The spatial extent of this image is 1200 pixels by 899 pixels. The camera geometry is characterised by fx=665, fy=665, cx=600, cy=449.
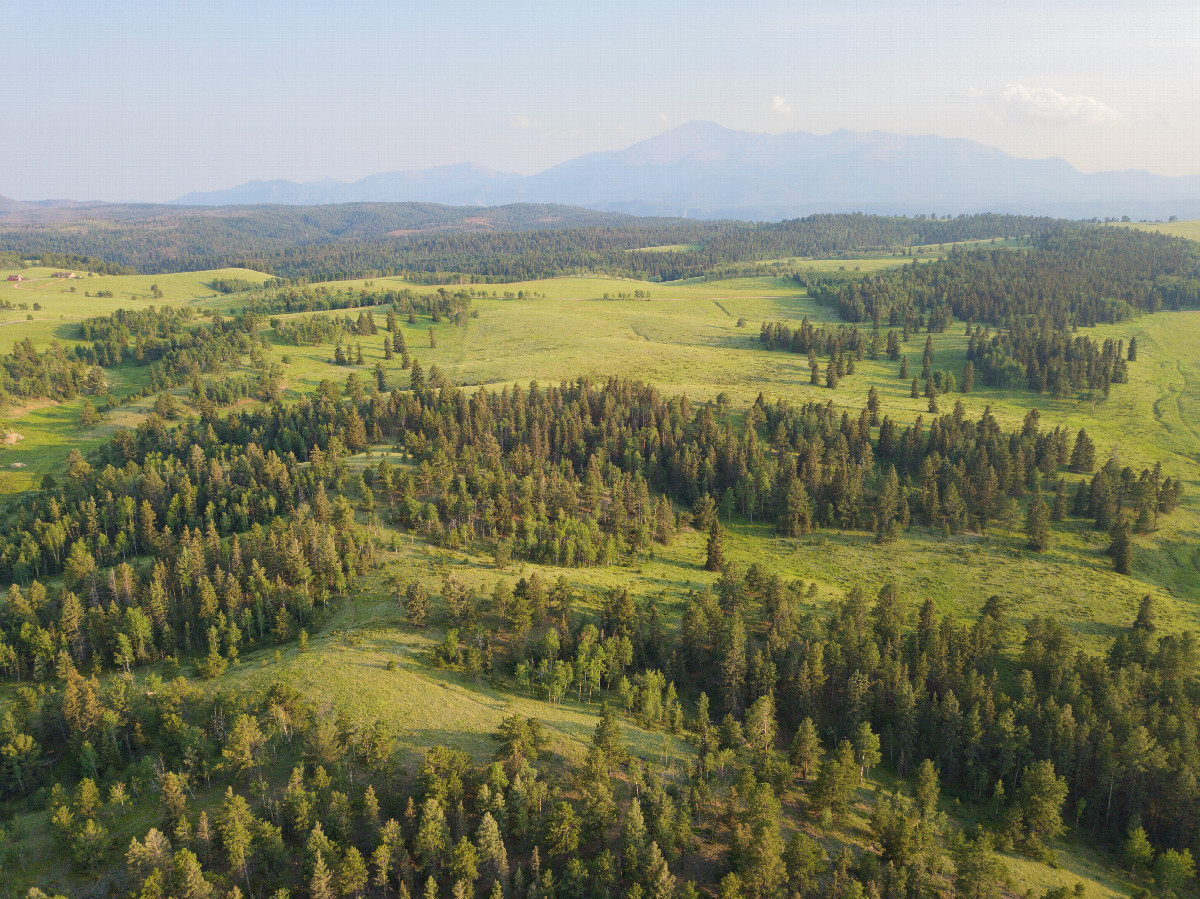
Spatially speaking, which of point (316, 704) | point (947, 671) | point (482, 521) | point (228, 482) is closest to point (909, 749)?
point (947, 671)

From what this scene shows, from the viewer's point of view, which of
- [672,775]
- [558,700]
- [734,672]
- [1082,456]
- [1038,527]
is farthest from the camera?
[1082,456]

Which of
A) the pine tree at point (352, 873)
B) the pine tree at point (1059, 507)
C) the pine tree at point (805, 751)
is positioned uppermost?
the pine tree at point (1059, 507)

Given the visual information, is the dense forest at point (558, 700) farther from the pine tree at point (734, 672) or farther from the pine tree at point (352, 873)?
the pine tree at point (734, 672)

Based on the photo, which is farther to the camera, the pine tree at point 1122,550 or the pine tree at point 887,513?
the pine tree at point 887,513

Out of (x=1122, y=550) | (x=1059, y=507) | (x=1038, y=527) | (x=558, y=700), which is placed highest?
(x=1059, y=507)

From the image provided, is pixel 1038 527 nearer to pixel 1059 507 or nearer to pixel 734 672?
pixel 1059 507

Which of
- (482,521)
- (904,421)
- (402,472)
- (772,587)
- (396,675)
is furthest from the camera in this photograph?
(904,421)

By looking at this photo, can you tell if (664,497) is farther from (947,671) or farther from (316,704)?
(316,704)


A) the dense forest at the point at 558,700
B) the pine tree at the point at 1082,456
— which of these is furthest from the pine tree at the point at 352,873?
the pine tree at the point at 1082,456

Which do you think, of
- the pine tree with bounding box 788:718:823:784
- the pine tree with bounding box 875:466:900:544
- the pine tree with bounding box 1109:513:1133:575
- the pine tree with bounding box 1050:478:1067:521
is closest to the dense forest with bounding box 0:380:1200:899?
the pine tree with bounding box 788:718:823:784

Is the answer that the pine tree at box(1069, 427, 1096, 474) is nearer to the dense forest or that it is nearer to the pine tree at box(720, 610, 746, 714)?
the dense forest

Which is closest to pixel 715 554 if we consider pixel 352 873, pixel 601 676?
pixel 601 676
